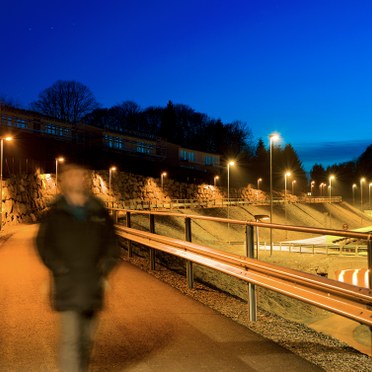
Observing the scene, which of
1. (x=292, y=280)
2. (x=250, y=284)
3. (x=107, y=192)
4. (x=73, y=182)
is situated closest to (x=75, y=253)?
(x=73, y=182)

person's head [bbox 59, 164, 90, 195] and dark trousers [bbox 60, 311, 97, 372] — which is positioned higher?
person's head [bbox 59, 164, 90, 195]

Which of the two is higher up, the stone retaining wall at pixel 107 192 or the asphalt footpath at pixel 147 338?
the stone retaining wall at pixel 107 192

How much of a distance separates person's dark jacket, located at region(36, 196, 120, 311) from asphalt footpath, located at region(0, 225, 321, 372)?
1.92 feet

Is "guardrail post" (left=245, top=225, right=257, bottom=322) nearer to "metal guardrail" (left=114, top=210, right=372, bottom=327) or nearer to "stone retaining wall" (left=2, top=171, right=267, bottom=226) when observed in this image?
"metal guardrail" (left=114, top=210, right=372, bottom=327)

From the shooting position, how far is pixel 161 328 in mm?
5648

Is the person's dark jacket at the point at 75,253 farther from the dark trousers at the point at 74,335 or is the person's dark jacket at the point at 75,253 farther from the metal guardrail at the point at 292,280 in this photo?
the metal guardrail at the point at 292,280

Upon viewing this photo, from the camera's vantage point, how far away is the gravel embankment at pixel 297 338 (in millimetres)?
4570

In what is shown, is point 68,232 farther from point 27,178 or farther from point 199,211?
point 199,211

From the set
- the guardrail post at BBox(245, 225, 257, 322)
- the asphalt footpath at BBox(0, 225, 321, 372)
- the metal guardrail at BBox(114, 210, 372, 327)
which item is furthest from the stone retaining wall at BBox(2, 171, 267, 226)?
the guardrail post at BBox(245, 225, 257, 322)

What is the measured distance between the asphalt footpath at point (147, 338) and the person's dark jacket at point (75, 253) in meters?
0.59

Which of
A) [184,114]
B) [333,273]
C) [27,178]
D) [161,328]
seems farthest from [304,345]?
[184,114]

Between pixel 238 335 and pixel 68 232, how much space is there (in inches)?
102

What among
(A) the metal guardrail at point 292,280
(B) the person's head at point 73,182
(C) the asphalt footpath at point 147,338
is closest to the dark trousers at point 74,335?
(C) the asphalt footpath at point 147,338

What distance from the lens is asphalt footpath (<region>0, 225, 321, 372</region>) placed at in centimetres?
442
